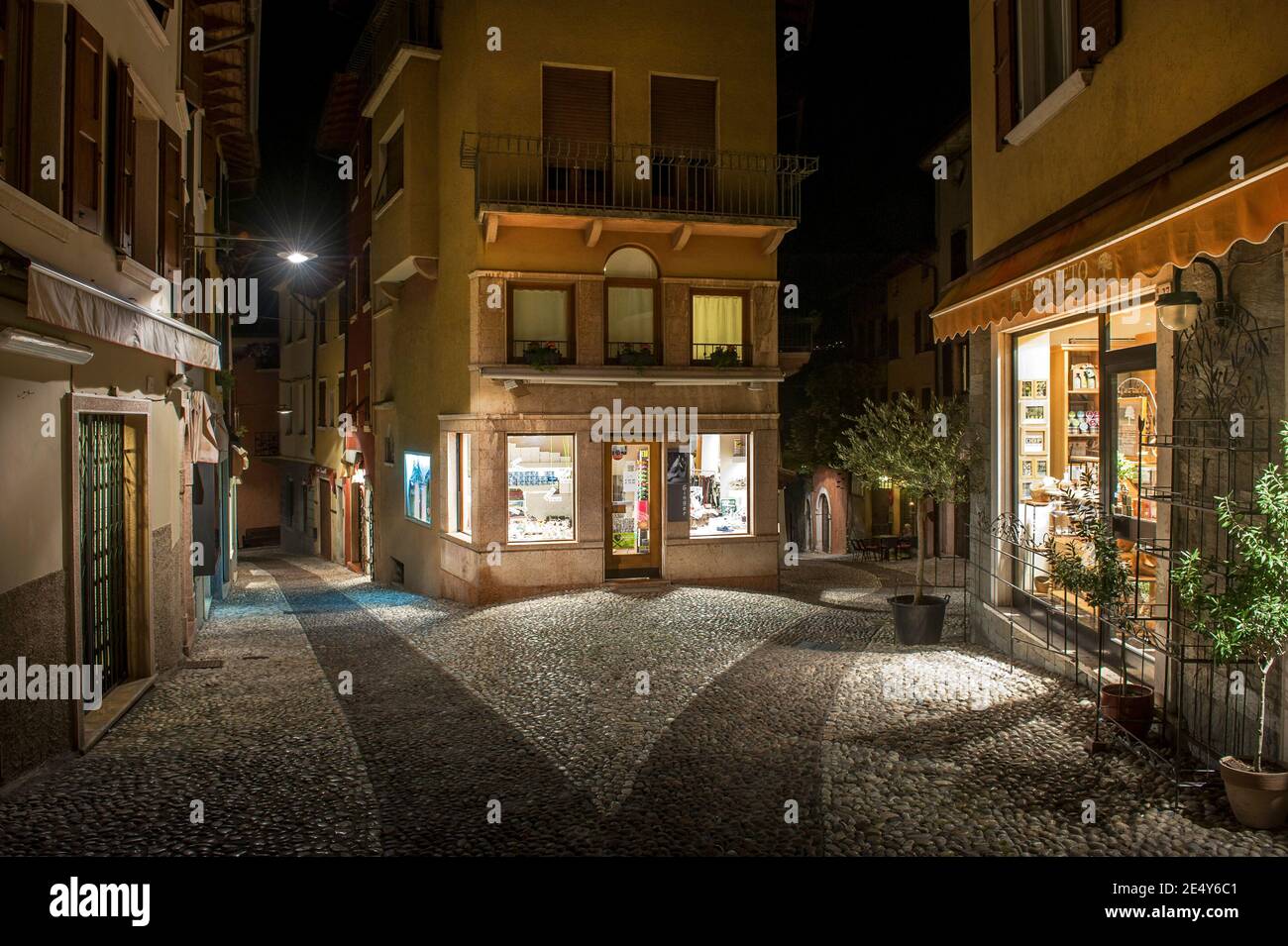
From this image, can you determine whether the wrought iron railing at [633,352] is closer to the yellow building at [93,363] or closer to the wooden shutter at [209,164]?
the yellow building at [93,363]

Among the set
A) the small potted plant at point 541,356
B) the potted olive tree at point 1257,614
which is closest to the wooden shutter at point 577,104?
the small potted plant at point 541,356

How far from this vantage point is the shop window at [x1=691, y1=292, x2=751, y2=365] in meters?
18.9

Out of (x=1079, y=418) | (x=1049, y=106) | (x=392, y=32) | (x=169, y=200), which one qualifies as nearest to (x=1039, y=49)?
(x=1049, y=106)

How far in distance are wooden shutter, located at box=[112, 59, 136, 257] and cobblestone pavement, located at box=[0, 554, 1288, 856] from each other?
4762 mm

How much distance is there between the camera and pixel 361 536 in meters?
29.0

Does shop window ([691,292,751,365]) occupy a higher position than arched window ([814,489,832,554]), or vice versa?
shop window ([691,292,751,365])

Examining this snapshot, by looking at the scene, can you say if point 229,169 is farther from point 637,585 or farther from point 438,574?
point 637,585

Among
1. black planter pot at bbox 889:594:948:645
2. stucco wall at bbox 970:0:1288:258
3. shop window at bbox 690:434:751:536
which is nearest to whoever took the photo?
stucco wall at bbox 970:0:1288:258

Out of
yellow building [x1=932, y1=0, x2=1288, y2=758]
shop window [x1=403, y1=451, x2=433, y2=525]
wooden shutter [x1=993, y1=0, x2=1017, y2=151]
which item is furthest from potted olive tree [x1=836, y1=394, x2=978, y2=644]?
shop window [x1=403, y1=451, x2=433, y2=525]

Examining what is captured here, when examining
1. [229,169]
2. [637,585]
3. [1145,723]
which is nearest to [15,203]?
[1145,723]

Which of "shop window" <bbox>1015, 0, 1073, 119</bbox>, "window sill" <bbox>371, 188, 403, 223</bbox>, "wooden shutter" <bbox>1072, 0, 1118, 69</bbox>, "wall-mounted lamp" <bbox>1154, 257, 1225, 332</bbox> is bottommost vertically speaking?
"wall-mounted lamp" <bbox>1154, 257, 1225, 332</bbox>

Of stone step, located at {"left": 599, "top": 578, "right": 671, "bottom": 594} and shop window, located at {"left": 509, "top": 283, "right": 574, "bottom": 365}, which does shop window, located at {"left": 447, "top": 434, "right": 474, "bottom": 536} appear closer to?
shop window, located at {"left": 509, "top": 283, "right": 574, "bottom": 365}

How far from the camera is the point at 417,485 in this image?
73.7ft

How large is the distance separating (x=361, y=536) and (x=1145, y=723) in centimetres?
2471
